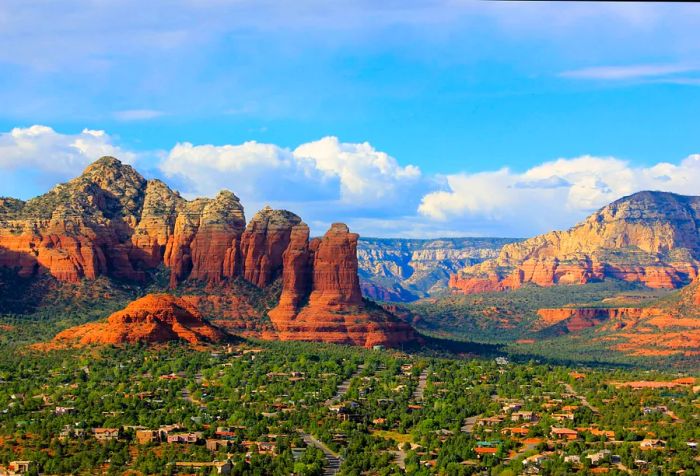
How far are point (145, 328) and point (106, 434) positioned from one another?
2290 inches

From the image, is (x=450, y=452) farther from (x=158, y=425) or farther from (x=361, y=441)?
(x=158, y=425)

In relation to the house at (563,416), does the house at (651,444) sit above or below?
below

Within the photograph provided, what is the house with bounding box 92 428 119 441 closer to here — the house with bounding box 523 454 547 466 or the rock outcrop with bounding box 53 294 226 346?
the house with bounding box 523 454 547 466

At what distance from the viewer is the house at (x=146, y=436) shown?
438ft

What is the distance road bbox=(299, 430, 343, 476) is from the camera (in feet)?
408

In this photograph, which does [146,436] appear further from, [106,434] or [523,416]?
[523,416]

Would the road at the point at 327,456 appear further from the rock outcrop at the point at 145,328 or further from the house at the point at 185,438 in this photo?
the rock outcrop at the point at 145,328

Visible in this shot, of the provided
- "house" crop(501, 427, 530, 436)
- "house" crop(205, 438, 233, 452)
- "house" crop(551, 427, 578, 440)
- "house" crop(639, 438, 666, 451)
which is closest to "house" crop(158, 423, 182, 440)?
"house" crop(205, 438, 233, 452)

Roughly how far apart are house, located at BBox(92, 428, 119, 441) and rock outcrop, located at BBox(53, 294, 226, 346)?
174 feet

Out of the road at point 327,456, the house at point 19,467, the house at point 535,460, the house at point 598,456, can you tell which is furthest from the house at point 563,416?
the house at point 19,467

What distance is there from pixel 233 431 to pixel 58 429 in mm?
17149

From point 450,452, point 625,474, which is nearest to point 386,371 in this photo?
point 450,452

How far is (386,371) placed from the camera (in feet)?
619

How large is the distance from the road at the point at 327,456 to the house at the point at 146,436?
14708 mm
